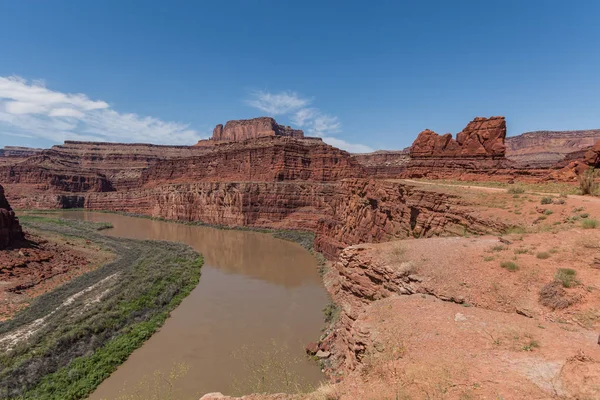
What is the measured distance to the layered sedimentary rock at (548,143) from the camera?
87.6 m

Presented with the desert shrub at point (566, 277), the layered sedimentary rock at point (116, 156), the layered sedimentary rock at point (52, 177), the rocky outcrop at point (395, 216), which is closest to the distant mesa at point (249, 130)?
the layered sedimentary rock at point (116, 156)

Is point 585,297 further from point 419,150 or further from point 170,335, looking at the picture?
point 419,150

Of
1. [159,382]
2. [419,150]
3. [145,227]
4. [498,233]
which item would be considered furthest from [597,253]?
[145,227]

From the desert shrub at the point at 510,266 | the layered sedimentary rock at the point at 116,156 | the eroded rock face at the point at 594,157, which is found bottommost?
the desert shrub at the point at 510,266

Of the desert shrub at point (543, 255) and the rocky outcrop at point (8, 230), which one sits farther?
the rocky outcrop at point (8, 230)

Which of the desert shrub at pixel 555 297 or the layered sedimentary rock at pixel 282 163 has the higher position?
the layered sedimentary rock at pixel 282 163

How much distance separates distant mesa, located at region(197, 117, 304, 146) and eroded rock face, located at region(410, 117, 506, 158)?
89.9 m

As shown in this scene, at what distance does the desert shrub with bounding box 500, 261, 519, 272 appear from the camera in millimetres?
7777

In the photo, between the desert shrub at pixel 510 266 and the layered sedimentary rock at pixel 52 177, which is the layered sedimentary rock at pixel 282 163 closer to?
the desert shrub at pixel 510 266

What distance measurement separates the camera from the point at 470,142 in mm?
24922

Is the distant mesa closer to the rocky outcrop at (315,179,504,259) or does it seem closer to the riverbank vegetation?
the rocky outcrop at (315,179,504,259)

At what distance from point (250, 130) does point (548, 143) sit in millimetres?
105937

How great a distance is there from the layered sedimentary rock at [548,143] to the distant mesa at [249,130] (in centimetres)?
7706

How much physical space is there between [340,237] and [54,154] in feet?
402
